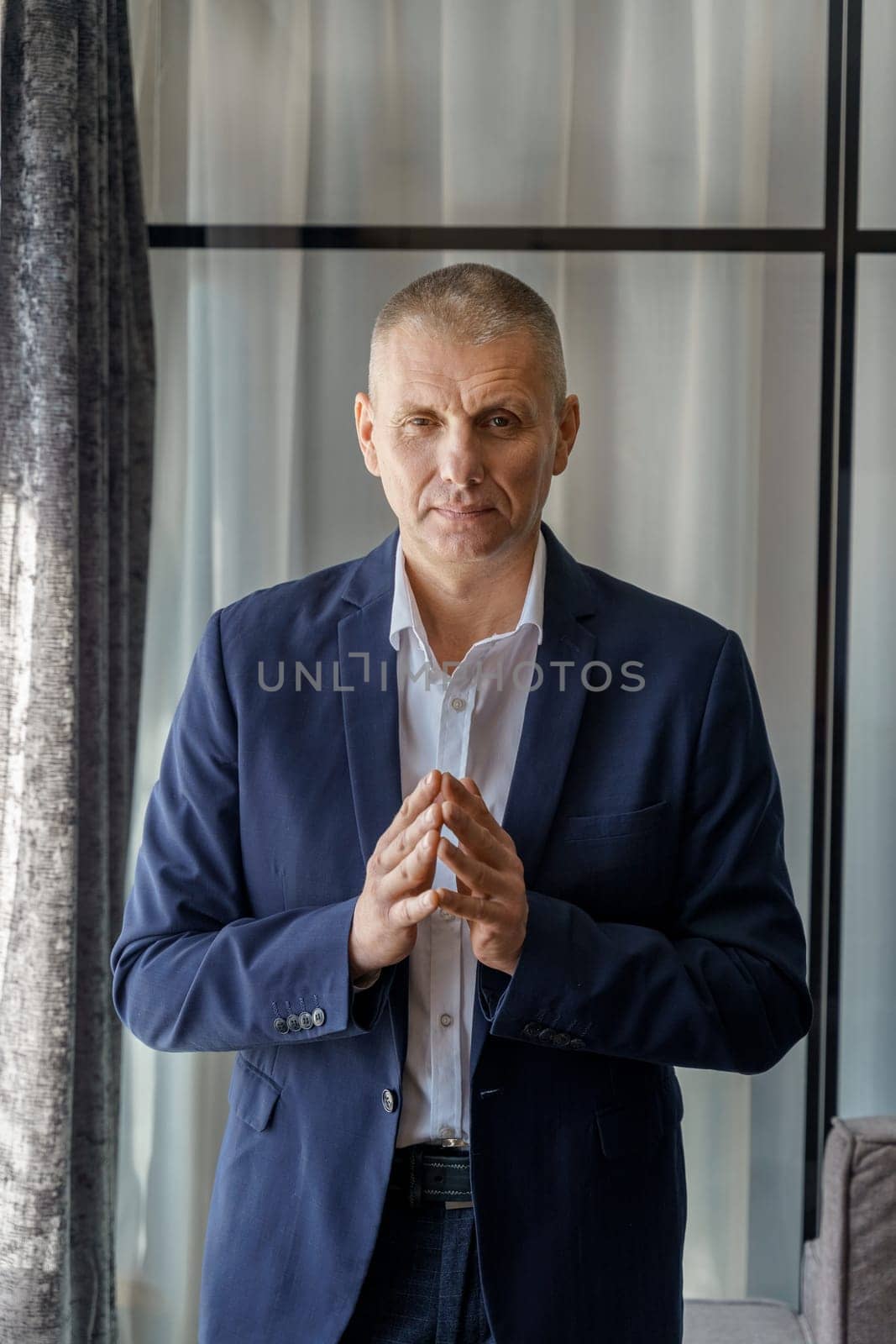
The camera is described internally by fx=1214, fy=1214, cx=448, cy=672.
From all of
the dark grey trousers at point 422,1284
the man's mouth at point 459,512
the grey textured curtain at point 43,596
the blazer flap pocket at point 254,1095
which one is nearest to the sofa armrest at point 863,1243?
the dark grey trousers at point 422,1284

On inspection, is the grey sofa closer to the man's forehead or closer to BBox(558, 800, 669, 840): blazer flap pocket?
BBox(558, 800, 669, 840): blazer flap pocket

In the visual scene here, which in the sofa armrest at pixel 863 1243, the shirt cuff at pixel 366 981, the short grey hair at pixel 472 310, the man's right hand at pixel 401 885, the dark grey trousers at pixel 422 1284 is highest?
the short grey hair at pixel 472 310

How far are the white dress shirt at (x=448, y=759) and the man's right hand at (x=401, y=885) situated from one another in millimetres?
90

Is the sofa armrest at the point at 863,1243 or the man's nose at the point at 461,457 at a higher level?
the man's nose at the point at 461,457

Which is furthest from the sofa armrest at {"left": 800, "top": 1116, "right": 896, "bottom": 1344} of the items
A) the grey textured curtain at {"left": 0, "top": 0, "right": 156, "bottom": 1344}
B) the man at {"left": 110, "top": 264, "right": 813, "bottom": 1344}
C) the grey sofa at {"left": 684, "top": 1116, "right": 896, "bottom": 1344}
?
the grey textured curtain at {"left": 0, "top": 0, "right": 156, "bottom": 1344}

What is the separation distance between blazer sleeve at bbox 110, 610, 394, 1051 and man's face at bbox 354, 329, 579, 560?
31cm

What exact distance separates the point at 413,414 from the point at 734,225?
1.31m

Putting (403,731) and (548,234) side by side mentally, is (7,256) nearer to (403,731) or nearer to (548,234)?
(548,234)

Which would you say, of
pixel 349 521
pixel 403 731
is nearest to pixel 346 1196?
pixel 403 731

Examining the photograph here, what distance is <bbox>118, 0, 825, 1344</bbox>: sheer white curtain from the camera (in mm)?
2334

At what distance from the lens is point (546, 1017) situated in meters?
1.21

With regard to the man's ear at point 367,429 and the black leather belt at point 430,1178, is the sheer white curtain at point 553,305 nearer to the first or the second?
the man's ear at point 367,429

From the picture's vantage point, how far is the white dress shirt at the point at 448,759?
1.29 m

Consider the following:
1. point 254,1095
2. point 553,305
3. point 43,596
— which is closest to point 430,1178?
point 254,1095
